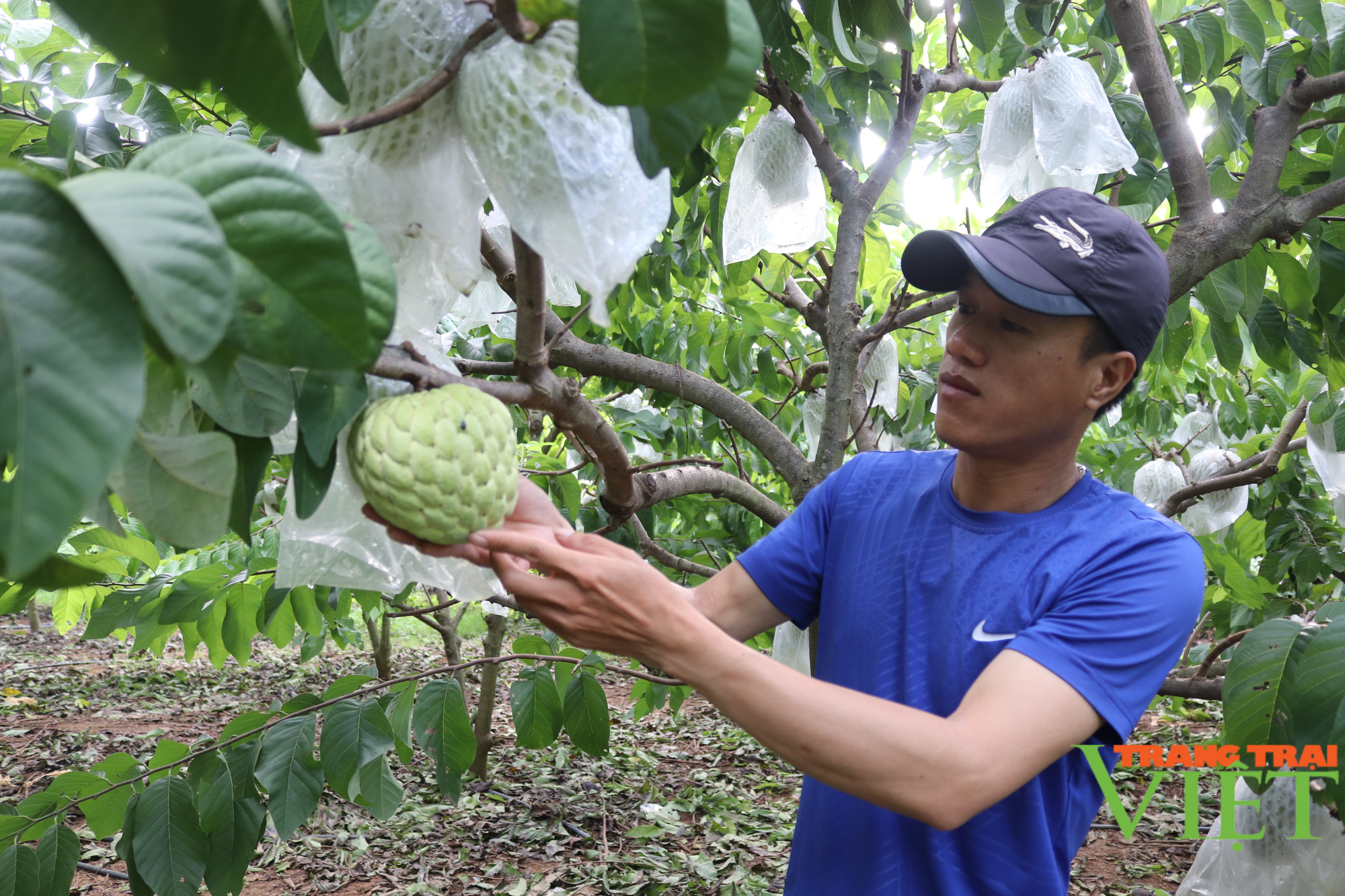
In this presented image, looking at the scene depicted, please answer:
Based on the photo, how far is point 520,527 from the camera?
3.30 feet

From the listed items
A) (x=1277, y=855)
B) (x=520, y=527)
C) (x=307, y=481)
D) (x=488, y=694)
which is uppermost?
(x=307, y=481)

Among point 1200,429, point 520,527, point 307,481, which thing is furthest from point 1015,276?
point 1200,429

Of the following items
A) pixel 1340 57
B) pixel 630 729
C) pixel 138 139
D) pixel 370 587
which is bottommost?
pixel 630 729

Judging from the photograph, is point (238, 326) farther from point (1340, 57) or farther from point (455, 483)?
point (1340, 57)

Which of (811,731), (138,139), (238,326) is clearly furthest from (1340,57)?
(138,139)

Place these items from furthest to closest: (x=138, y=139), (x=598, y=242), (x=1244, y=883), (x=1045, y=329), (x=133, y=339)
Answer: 1. (x=1244, y=883)
2. (x=138, y=139)
3. (x=1045, y=329)
4. (x=598, y=242)
5. (x=133, y=339)

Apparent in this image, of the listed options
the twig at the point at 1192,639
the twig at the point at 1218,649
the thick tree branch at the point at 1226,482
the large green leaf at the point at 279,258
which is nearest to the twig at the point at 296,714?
the twig at the point at 1218,649

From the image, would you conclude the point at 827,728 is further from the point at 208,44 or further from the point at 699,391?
the point at 699,391

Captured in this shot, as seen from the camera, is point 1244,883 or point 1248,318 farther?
point 1244,883

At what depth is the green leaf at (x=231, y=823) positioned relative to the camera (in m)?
1.47

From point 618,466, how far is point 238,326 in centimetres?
88

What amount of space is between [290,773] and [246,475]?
1051 mm

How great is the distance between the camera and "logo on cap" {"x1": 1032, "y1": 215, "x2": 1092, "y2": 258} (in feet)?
4.07

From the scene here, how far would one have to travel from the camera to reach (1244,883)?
2348mm
